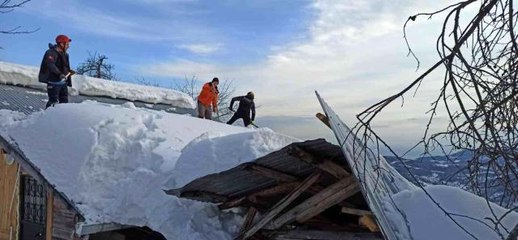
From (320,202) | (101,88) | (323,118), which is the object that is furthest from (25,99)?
(323,118)

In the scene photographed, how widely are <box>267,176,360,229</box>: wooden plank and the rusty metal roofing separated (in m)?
0.28

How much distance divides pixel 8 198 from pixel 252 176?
18.5 feet

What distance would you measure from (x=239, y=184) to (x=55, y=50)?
18.5ft

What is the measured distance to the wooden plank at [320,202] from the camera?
19.9 ft

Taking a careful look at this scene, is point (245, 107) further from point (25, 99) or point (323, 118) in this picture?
point (323, 118)

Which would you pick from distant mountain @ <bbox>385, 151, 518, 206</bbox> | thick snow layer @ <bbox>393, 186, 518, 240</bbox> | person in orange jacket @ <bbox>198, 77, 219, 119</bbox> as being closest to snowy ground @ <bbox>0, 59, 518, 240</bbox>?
thick snow layer @ <bbox>393, 186, 518, 240</bbox>

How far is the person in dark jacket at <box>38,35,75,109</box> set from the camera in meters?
10.3

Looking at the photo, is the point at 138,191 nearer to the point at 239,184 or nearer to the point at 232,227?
the point at 232,227

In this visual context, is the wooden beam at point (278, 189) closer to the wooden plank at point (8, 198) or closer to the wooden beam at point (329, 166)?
the wooden beam at point (329, 166)

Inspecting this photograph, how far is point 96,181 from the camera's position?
8961 millimetres

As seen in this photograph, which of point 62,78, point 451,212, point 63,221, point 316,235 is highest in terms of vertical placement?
point 62,78

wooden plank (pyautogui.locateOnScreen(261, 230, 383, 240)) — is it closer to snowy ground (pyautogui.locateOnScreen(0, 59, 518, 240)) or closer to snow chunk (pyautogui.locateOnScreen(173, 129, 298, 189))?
snowy ground (pyautogui.locateOnScreen(0, 59, 518, 240))

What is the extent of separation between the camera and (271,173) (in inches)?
254

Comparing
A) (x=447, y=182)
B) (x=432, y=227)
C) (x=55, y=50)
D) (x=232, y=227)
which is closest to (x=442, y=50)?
(x=447, y=182)
